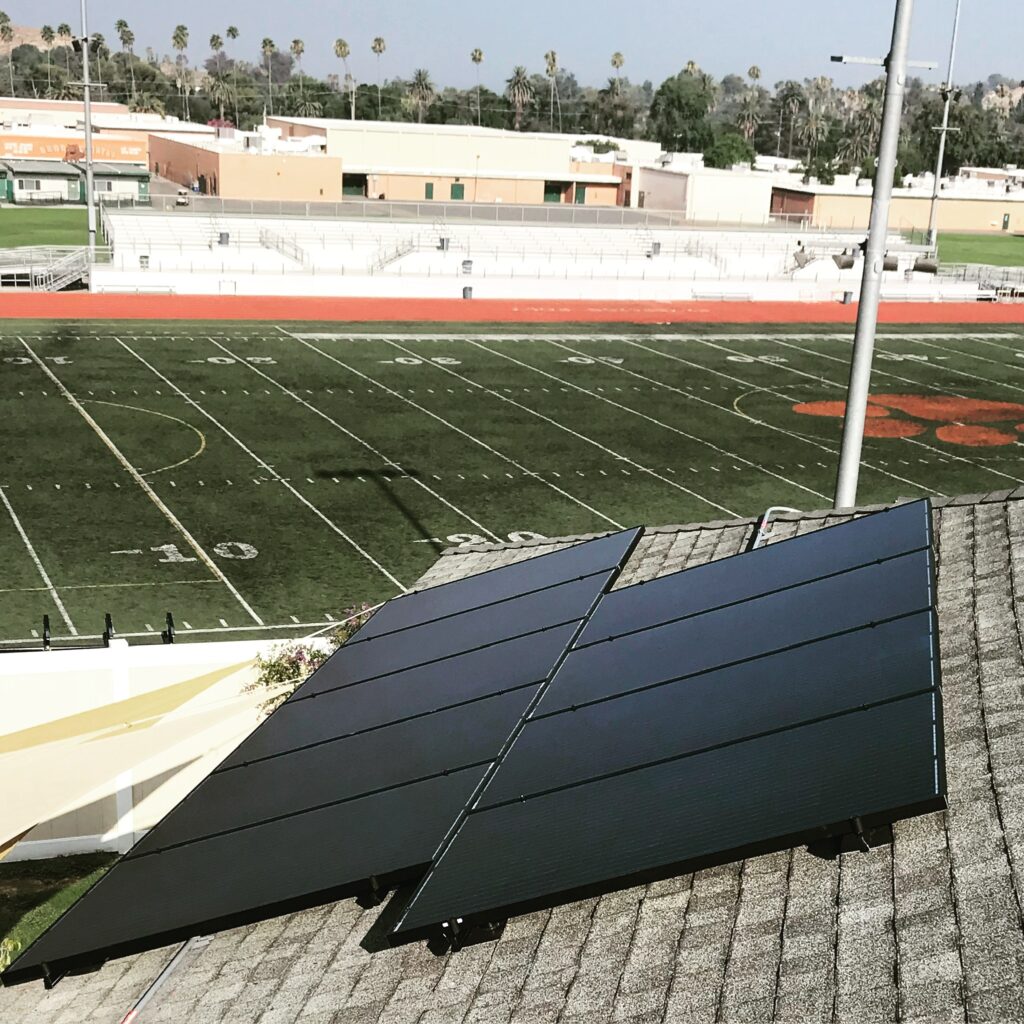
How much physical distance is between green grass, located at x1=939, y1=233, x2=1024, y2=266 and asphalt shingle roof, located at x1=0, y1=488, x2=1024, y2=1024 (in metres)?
88.0

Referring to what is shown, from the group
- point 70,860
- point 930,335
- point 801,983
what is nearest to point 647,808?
point 801,983

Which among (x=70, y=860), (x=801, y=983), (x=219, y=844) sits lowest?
(x=70, y=860)

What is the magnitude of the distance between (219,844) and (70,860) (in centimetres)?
862

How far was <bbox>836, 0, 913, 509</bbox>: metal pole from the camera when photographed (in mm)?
12281

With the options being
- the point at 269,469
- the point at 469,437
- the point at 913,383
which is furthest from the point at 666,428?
the point at 913,383

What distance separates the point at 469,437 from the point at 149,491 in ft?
29.4

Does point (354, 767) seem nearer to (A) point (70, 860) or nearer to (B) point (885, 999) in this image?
(B) point (885, 999)

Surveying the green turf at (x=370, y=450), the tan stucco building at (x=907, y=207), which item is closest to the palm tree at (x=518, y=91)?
the tan stucco building at (x=907, y=207)

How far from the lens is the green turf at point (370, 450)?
23844 mm

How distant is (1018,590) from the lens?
8547 mm

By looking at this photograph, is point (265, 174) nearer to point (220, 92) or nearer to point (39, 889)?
point (39, 889)

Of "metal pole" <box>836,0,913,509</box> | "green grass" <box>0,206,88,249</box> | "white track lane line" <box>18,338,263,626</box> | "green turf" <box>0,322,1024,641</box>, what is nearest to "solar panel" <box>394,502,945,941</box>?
"metal pole" <box>836,0,913,509</box>

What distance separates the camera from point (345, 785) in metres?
7.30

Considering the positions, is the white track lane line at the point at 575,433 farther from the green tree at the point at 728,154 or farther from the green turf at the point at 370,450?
the green tree at the point at 728,154
